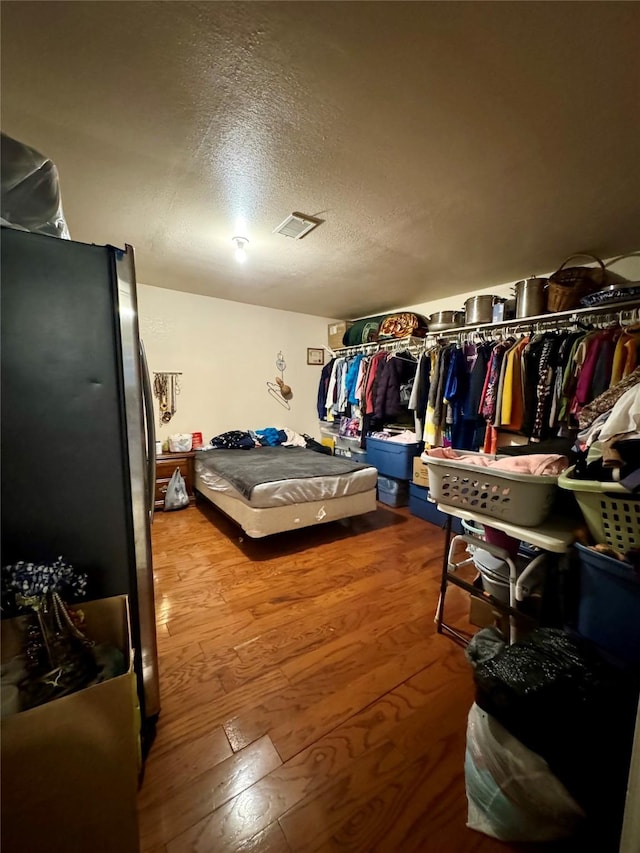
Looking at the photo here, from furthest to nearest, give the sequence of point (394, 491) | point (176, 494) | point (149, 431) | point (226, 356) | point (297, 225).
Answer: point (226, 356), point (394, 491), point (176, 494), point (297, 225), point (149, 431)

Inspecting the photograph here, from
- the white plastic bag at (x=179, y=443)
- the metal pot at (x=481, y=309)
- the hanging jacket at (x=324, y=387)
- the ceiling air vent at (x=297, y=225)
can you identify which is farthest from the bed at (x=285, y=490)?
the ceiling air vent at (x=297, y=225)

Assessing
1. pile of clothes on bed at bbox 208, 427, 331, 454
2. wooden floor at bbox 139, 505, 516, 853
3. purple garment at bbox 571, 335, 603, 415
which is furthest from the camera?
pile of clothes on bed at bbox 208, 427, 331, 454

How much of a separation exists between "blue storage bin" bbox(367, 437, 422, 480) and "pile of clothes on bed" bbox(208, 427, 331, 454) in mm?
790

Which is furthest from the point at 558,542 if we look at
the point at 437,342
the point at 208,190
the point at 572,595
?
the point at 437,342

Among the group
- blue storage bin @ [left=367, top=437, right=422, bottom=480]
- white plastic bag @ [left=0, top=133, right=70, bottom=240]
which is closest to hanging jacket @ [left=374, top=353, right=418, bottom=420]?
blue storage bin @ [left=367, top=437, right=422, bottom=480]

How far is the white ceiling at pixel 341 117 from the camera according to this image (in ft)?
3.16

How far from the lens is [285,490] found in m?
2.50

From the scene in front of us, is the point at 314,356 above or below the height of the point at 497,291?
below

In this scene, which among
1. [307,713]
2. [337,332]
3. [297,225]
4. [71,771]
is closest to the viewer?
[71,771]

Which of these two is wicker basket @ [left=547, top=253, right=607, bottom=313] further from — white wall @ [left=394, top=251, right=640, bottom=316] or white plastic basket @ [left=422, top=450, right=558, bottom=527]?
white plastic basket @ [left=422, top=450, right=558, bottom=527]

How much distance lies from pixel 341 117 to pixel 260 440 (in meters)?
3.27

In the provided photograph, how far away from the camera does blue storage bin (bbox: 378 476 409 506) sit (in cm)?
352

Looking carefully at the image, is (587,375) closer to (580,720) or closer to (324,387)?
(580,720)

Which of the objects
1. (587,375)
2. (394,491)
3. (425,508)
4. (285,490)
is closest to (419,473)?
(425,508)
